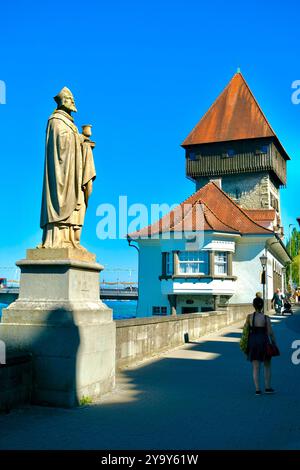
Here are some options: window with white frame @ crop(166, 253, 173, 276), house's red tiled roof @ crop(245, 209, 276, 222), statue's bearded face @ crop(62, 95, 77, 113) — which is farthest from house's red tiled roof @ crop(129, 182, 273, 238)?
statue's bearded face @ crop(62, 95, 77, 113)

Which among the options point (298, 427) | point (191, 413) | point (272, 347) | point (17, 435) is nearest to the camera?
point (17, 435)

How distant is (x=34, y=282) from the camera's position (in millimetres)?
8000

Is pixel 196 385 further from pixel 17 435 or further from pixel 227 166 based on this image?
pixel 227 166

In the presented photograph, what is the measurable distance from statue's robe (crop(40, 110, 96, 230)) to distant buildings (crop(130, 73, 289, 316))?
22660 millimetres

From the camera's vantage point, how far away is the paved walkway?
5.66 m

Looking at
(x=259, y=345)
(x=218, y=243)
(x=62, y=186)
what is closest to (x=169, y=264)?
(x=218, y=243)

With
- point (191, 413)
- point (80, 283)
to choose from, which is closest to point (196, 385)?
point (191, 413)

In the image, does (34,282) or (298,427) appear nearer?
(298,427)

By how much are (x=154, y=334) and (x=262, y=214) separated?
33088mm

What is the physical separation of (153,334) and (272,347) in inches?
215

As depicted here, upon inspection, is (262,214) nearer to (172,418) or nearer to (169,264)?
(169,264)

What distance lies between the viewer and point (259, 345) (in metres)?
9.06

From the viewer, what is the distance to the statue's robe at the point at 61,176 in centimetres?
818

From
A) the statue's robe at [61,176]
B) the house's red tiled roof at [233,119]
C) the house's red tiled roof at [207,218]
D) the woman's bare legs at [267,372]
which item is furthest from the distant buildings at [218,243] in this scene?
the statue's robe at [61,176]
